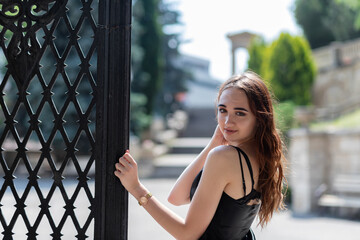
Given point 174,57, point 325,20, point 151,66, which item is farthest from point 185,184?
point 325,20

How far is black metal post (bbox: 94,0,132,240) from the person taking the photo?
1.87 meters

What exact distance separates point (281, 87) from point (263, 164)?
A: 53.2 feet

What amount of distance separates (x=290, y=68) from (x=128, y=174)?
16.8m

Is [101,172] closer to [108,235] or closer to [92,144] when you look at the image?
[92,144]

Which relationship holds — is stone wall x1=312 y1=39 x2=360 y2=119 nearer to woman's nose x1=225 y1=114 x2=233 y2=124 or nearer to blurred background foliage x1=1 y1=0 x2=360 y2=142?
blurred background foliage x1=1 y1=0 x2=360 y2=142

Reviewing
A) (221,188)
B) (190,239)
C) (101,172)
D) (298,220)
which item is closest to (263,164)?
(221,188)

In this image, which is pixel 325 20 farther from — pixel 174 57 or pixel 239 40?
pixel 174 57

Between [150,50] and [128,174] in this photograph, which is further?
[150,50]

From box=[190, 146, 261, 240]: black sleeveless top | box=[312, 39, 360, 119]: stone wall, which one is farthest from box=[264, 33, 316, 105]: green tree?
box=[190, 146, 261, 240]: black sleeveless top

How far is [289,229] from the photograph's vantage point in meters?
8.99

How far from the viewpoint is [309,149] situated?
10969mm

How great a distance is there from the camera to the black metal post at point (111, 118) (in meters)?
1.87

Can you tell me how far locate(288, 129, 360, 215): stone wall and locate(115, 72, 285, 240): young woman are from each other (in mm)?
9286

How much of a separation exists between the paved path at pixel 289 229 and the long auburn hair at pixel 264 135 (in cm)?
545
